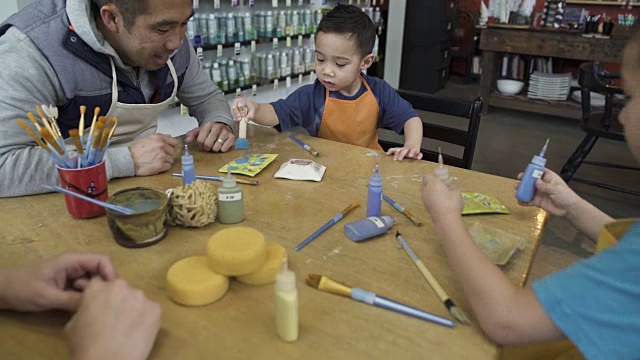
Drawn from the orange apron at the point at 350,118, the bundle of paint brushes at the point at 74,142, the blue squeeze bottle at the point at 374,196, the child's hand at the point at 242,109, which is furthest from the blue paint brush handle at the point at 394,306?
the orange apron at the point at 350,118

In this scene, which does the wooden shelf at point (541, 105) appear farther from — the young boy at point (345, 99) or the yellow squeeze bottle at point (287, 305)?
the yellow squeeze bottle at point (287, 305)

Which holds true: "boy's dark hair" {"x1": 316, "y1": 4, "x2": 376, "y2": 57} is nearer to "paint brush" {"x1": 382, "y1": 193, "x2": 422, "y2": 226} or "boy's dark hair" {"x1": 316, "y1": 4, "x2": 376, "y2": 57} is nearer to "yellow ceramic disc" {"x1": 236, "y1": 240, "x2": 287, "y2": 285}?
"paint brush" {"x1": 382, "y1": 193, "x2": 422, "y2": 226}

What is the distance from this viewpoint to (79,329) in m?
0.67

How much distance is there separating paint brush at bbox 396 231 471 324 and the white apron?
3.11ft

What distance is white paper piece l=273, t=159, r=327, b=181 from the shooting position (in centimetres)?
133

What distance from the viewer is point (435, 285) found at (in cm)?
87

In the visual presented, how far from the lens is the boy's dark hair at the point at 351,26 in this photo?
1.75 metres

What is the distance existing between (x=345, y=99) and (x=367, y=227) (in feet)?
3.15

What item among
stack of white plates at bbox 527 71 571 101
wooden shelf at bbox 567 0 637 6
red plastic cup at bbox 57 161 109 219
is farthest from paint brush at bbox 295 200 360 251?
wooden shelf at bbox 567 0 637 6

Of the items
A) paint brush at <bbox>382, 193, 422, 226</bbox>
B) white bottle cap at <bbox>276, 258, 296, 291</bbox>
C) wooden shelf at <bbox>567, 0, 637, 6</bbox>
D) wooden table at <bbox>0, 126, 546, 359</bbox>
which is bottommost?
wooden table at <bbox>0, 126, 546, 359</bbox>

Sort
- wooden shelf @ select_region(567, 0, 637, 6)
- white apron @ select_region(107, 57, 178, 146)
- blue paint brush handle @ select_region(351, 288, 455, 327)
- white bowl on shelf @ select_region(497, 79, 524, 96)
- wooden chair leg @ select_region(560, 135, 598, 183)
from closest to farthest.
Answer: blue paint brush handle @ select_region(351, 288, 455, 327), white apron @ select_region(107, 57, 178, 146), wooden chair leg @ select_region(560, 135, 598, 183), white bowl on shelf @ select_region(497, 79, 524, 96), wooden shelf @ select_region(567, 0, 637, 6)

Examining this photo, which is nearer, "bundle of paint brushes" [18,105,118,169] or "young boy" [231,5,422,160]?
"bundle of paint brushes" [18,105,118,169]

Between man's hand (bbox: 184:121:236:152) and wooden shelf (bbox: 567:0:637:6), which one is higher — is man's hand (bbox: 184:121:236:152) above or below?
below

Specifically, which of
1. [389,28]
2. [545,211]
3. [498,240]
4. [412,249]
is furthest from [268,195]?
[389,28]
